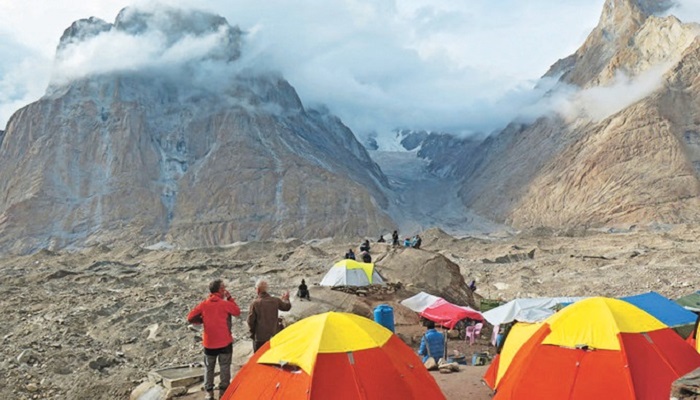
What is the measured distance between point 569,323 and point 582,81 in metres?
106

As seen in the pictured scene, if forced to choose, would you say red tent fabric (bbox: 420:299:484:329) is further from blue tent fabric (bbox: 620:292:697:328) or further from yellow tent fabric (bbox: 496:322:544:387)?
yellow tent fabric (bbox: 496:322:544:387)

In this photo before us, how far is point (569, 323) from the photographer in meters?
8.45

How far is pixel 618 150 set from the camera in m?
79.8

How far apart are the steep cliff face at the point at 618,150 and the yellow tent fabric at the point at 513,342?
217ft

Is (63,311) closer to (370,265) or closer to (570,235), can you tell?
(370,265)

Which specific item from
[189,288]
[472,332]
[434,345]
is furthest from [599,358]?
[189,288]

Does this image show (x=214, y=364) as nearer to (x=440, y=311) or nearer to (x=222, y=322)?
(x=222, y=322)

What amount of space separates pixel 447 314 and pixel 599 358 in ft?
27.3

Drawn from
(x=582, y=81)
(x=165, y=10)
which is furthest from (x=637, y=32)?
(x=165, y=10)

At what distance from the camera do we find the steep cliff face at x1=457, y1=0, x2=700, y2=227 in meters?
72.9

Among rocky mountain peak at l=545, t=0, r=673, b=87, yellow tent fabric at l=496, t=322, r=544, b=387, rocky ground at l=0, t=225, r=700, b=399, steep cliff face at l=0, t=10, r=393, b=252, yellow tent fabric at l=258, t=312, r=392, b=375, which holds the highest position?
rocky mountain peak at l=545, t=0, r=673, b=87

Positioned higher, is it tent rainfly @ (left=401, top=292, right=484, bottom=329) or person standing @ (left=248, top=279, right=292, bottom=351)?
person standing @ (left=248, top=279, right=292, bottom=351)

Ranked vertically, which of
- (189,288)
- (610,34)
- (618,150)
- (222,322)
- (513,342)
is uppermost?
(610,34)

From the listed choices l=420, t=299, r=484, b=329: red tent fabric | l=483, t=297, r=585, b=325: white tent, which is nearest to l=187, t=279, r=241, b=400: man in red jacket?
l=483, t=297, r=585, b=325: white tent
